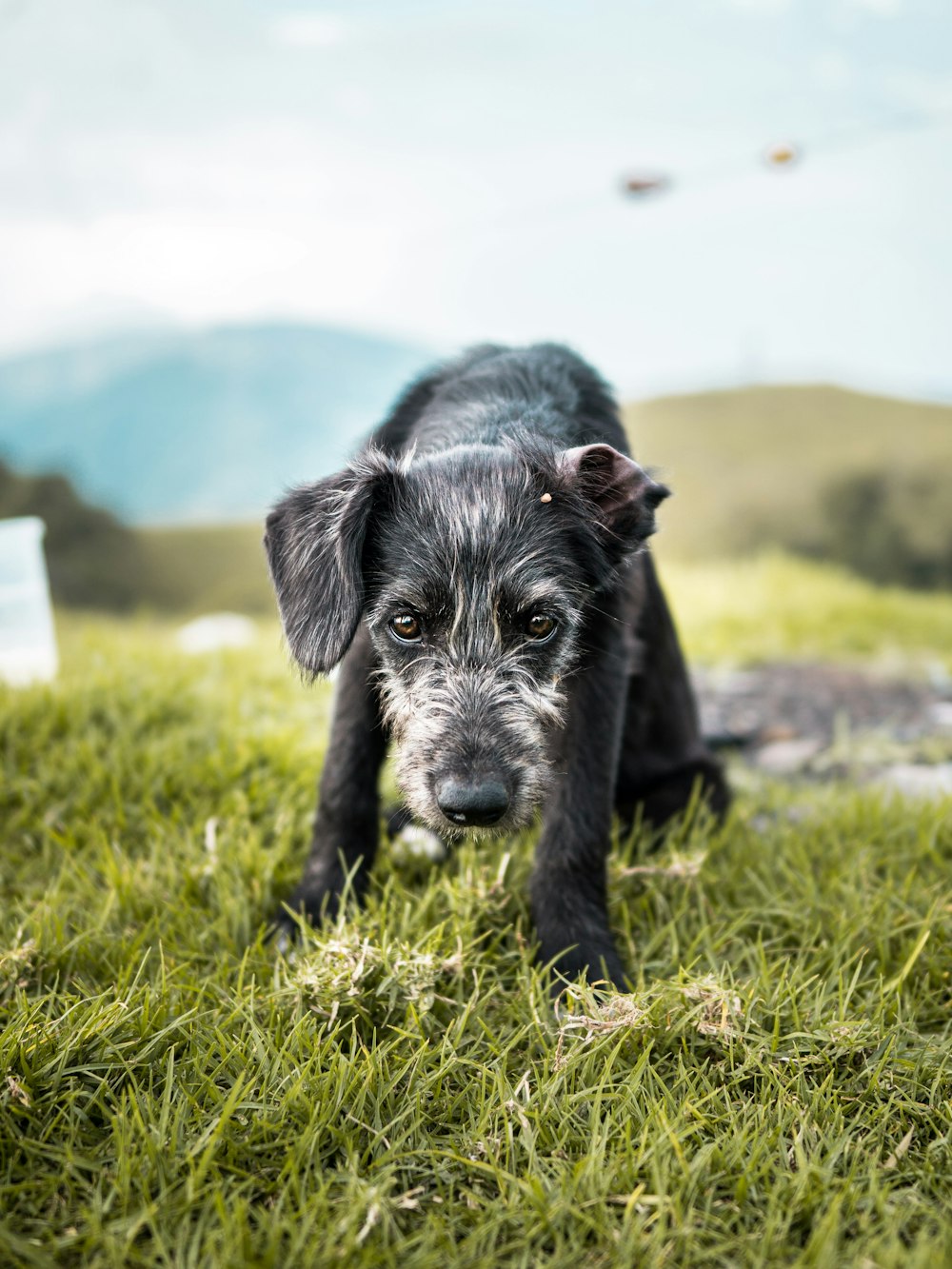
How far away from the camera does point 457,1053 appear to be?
2.64 meters

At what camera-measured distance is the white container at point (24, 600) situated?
19.1 ft

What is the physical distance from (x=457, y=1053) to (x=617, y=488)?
157cm

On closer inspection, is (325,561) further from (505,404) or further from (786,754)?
(786,754)

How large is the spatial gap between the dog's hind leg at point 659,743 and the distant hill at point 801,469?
229 inches

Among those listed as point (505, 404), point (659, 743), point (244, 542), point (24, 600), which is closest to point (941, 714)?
point (659, 743)

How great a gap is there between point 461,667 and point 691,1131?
127cm

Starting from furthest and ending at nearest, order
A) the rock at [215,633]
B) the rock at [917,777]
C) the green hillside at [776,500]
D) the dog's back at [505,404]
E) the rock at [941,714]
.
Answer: the green hillside at [776,500], the rock at [215,633], the rock at [941,714], the rock at [917,777], the dog's back at [505,404]

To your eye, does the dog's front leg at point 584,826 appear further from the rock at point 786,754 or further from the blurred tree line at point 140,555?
the blurred tree line at point 140,555

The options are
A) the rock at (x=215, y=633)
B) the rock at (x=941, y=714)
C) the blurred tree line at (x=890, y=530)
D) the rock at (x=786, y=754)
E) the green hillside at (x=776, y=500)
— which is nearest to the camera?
the rock at (x=786, y=754)

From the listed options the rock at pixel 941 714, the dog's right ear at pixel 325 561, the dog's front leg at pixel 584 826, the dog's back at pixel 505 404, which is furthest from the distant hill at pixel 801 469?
→ the dog's right ear at pixel 325 561

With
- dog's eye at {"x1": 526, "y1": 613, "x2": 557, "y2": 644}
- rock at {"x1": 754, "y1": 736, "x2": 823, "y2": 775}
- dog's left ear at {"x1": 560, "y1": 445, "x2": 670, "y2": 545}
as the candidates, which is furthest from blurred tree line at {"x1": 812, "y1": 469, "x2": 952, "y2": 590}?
dog's eye at {"x1": 526, "y1": 613, "x2": 557, "y2": 644}

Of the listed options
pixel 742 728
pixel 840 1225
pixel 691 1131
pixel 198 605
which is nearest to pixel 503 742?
pixel 691 1131

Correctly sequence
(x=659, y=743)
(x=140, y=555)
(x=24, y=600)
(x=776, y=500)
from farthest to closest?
(x=776, y=500) < (x=140, y=555) < (x=24, y=600) < (x=659, y=743)

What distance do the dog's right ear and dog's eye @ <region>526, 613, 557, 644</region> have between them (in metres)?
0.48
